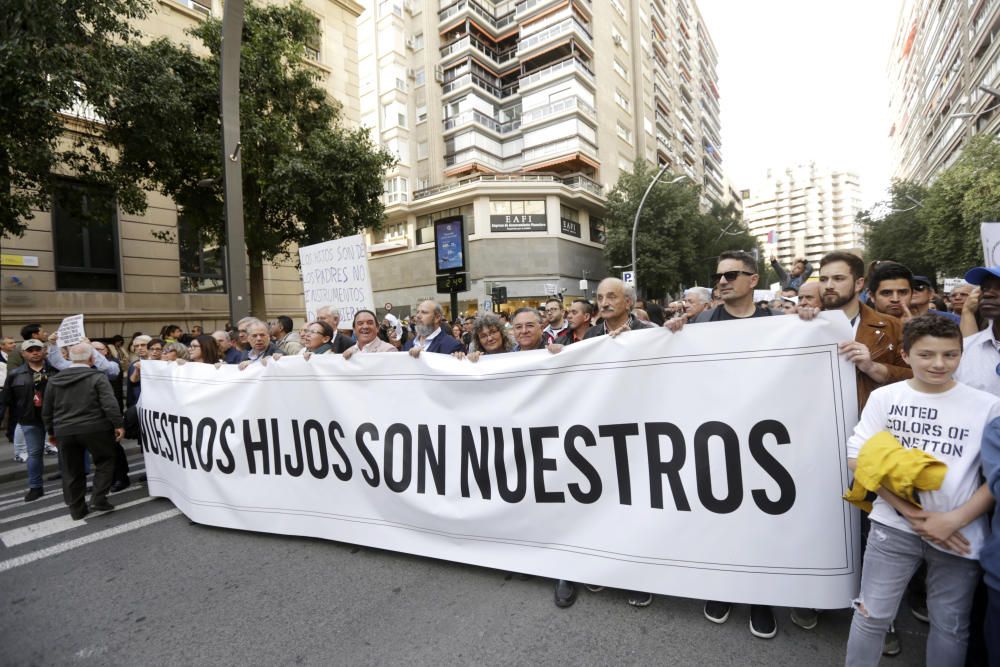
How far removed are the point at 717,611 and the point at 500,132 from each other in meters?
39.8

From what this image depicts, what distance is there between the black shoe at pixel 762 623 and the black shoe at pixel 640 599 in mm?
481

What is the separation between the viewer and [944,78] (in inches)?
1773

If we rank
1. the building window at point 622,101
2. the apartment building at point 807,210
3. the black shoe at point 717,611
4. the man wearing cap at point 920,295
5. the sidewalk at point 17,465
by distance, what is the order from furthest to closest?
the apartment building at point 807,210
the building window at point 622,101
the sidewalk at point 17,465
the man wearing cap at point 920,295
the black shoe at point 717,611

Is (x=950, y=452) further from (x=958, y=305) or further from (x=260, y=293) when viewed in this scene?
(x=260, y=293)

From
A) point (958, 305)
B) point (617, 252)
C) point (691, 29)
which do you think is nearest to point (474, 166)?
point (617, 252)

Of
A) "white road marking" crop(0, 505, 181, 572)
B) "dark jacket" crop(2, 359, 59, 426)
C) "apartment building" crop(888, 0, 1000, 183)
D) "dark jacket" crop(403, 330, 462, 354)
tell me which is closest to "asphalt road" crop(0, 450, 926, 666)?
"white road marking" crop(0, 505, 181, 572)

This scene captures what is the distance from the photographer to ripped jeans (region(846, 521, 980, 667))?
1.76 meters

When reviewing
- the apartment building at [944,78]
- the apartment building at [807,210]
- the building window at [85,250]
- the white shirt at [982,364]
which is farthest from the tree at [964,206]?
the apartment building at [807,210]

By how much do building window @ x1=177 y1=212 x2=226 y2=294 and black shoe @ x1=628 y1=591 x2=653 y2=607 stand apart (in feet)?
50.4

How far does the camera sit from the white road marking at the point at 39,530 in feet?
13.3

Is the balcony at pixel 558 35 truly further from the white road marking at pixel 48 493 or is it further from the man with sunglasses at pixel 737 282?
the man with sunglasses at pixel 737 282

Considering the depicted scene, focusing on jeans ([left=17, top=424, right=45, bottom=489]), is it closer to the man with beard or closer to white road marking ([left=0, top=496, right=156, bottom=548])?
white road marking ([left=0, top=496, right=156, bottom=548])

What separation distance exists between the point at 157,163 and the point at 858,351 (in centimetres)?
1298

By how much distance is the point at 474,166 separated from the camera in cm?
3584
